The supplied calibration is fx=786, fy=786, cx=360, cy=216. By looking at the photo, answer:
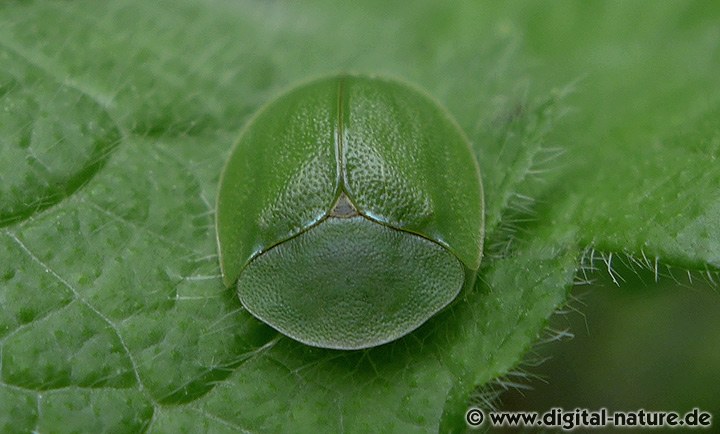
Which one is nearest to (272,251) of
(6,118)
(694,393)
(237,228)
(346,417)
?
(237,228)

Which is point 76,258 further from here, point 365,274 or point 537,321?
point 537,321

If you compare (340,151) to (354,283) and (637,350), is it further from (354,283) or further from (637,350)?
(637,350)

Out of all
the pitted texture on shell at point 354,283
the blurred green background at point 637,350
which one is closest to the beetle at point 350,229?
the pitted texture on shell at point 354,283
